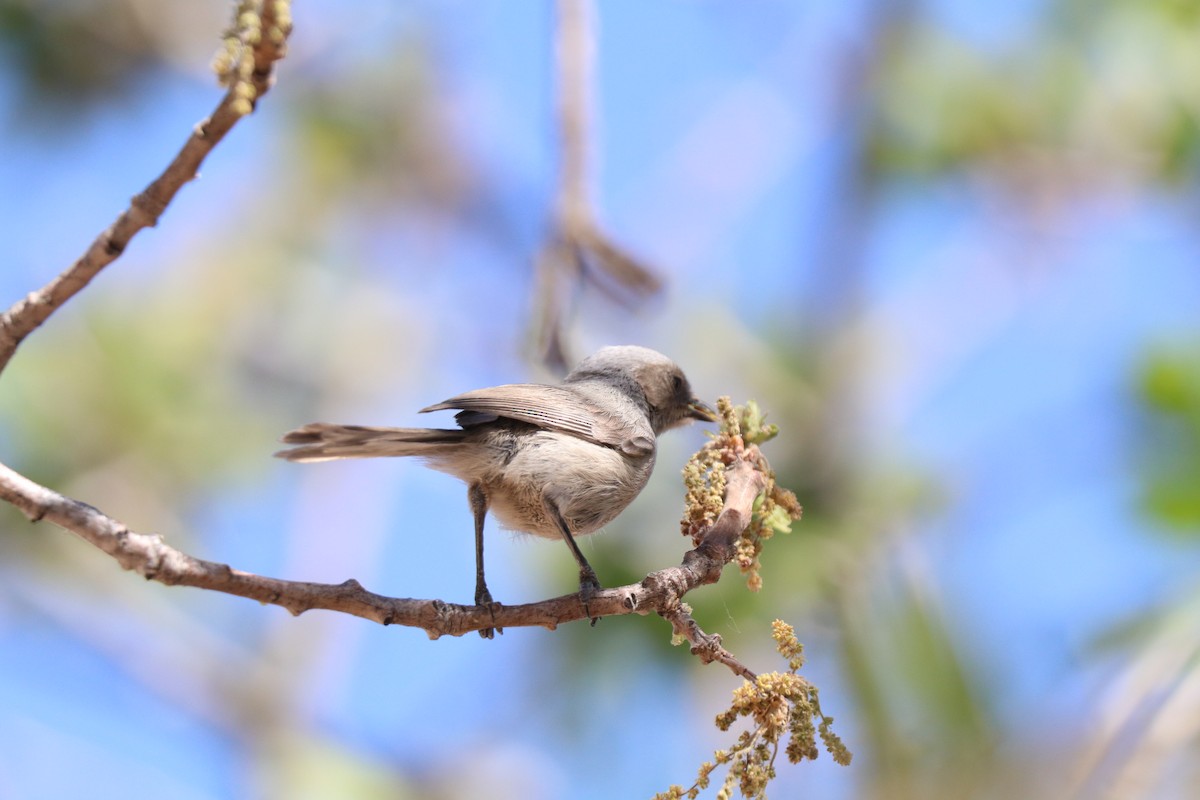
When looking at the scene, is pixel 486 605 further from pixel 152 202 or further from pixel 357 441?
pixel 152 202

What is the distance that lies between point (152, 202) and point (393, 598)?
114 cm

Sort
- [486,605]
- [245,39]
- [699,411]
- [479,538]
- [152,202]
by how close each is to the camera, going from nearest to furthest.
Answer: [245,39] < [152,202] < [486,605] < [479,538] < [699,411]

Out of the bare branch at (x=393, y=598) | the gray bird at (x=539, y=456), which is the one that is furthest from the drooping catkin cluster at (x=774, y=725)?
the gray bird at (x=539, y=456)

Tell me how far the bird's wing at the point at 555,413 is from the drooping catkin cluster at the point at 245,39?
2.23 m

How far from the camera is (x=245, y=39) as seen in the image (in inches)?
75.1

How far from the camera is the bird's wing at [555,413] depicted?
4.37 metres

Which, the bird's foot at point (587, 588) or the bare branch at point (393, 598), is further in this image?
the bird's foot at point (587, 588)

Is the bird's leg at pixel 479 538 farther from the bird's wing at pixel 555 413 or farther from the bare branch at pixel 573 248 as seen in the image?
the bare branch at pixel 573 248

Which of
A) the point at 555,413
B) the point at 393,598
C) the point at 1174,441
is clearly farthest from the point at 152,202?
the point at 1174,441

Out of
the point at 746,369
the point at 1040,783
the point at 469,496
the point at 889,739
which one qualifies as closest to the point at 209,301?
the point at 746,369

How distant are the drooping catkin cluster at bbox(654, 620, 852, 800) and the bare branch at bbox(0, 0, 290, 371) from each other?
5.53 feet

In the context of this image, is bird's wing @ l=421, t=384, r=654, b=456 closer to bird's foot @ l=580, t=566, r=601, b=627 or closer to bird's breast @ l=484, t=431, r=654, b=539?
bird's breast @ l=484, t=431, r=654, b=539

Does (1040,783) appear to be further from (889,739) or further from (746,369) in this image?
(746,369)

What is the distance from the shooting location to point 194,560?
240cm
